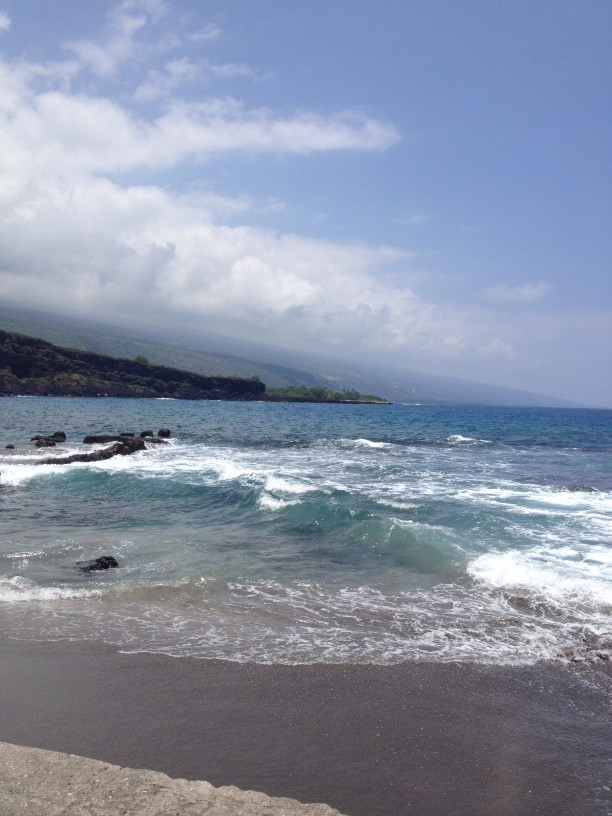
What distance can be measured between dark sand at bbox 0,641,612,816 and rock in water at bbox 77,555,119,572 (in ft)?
13.5

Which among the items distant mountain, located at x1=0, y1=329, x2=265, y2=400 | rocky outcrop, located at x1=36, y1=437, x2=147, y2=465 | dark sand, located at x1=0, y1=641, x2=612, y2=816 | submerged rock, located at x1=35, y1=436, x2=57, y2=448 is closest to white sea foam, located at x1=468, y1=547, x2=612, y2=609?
dark sand, located at x1=0, y1=641, x2=612, y2=816

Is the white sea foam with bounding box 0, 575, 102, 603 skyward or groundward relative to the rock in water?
groundward

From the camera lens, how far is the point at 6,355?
124 metres

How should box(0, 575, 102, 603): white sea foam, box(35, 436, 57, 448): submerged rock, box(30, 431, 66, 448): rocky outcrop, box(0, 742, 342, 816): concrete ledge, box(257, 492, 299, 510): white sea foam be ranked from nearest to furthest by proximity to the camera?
box(0, 742, 342, 816): concrete ledge, box(0, 575, 102, 603): white sea foam, box(257, 492, 299, 510): white sea foam, box(35, 436, 57, 448): submerged rock, box(30, 431, 66, 448): rocky outcrop

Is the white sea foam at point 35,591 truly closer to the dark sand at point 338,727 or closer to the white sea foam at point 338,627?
the white sea foam at point 338,627

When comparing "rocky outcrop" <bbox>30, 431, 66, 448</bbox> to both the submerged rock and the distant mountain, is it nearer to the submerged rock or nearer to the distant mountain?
→ the submerged rock

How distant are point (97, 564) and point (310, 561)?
5.64m

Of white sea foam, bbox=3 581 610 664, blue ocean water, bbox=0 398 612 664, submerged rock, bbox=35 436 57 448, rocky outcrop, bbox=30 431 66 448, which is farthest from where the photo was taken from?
rocky outcrop, bbox=30 431 66 448

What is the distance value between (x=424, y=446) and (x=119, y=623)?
125 feet

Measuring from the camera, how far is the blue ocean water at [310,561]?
31.0 ft

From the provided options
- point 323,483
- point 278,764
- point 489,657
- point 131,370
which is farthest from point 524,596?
point 131,370

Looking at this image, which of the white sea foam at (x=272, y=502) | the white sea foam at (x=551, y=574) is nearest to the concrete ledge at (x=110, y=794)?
the white sea foam at (x=551, y=574)

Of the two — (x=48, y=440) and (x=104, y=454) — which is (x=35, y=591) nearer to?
(x=104, y=454)

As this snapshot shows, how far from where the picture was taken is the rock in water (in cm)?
1277
